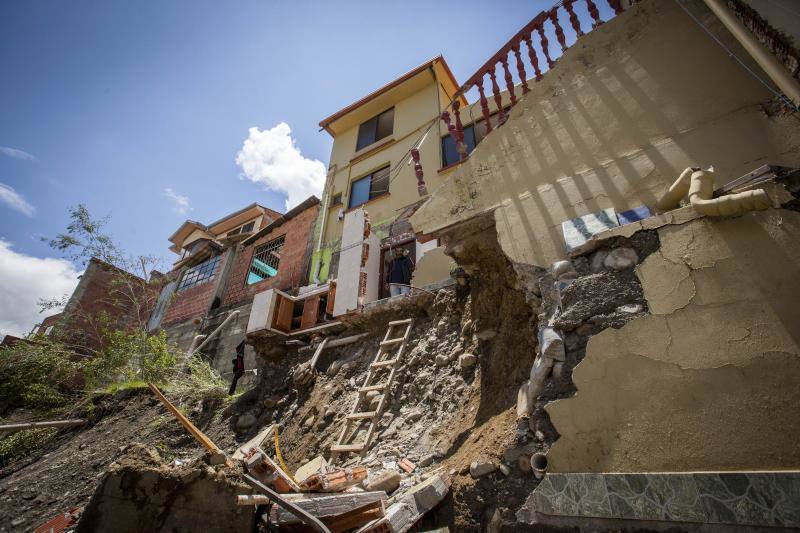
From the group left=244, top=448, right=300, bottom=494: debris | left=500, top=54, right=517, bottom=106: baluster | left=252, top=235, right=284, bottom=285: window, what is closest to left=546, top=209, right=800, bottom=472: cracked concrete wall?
left=244, top=448, right=300, bottom=494: debris

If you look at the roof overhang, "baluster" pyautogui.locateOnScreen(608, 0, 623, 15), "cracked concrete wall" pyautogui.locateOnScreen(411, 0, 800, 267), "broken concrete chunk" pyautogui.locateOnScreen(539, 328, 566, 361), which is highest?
the roof overhang

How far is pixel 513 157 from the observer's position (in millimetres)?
3598

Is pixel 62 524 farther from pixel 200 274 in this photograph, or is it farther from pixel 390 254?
pixel 200 274

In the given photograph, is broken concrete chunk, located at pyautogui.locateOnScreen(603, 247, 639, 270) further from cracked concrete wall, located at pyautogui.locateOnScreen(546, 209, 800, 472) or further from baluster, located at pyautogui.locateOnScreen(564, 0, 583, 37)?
baluster, located at pyautogui.locateOnScreen(564, 0, 583, 37)

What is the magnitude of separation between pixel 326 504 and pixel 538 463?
163cm

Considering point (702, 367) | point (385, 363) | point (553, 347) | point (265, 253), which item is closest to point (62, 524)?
point (385, 363)

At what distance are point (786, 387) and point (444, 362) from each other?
138 inches

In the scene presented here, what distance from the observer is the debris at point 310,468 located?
169 inches

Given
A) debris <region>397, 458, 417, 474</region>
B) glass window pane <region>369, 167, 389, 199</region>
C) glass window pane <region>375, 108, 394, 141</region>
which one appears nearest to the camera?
debris <region>397, 458, 417, 474</region>

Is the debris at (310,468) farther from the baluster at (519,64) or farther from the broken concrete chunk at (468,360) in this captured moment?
the baluster at (519,64)

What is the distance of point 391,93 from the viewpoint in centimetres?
1327

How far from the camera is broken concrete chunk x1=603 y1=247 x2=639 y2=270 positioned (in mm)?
2248

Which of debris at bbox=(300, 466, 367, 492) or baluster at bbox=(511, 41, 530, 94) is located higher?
baluster at bbox=(511, 41, 530, 94)

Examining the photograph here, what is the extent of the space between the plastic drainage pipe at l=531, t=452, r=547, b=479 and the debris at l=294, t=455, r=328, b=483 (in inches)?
125
